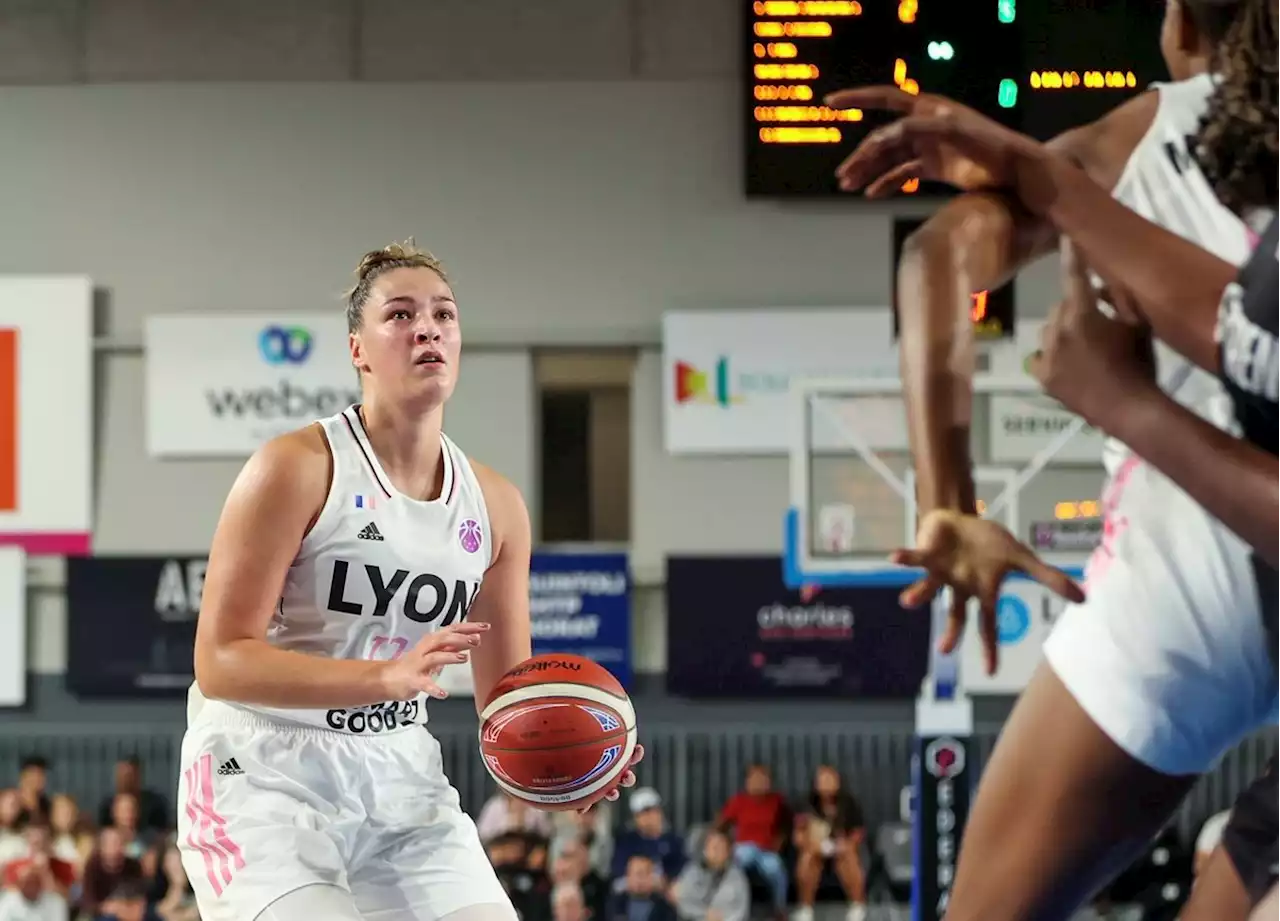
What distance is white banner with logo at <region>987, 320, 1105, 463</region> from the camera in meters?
7.70

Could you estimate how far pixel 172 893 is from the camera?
24.0ft

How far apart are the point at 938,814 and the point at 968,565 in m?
2.27

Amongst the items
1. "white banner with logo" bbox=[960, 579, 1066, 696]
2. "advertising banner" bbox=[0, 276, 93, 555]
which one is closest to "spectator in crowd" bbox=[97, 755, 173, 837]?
"advertising banner" bbox=[0, 276, 93, 555]

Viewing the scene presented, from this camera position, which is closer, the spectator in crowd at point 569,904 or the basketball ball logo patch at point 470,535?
the basketball ball logo patch at point 470,535

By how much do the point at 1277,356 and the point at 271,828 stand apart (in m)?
1.78

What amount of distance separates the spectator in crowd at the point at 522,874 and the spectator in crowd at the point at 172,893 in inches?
56.8

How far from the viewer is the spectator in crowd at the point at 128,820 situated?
7655mm

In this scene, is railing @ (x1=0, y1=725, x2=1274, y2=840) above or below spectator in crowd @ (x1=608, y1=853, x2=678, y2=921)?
above

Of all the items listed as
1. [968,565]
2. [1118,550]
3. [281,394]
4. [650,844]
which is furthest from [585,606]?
[968,565]

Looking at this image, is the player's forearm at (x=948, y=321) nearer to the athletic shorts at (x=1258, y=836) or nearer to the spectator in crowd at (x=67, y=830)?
the athletic shorts at (x=1258, y=836)

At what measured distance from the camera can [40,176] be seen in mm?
8852

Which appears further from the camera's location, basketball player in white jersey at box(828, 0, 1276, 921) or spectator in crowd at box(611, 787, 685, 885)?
spectator in crowd at box(611, 787, 685, 885)

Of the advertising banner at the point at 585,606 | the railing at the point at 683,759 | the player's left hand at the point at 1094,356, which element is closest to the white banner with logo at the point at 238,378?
the advertising banner at the point at 585,606

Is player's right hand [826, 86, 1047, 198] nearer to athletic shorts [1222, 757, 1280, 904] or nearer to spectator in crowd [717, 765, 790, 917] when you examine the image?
athletic shorts [1222, 757, 1280, 904]
